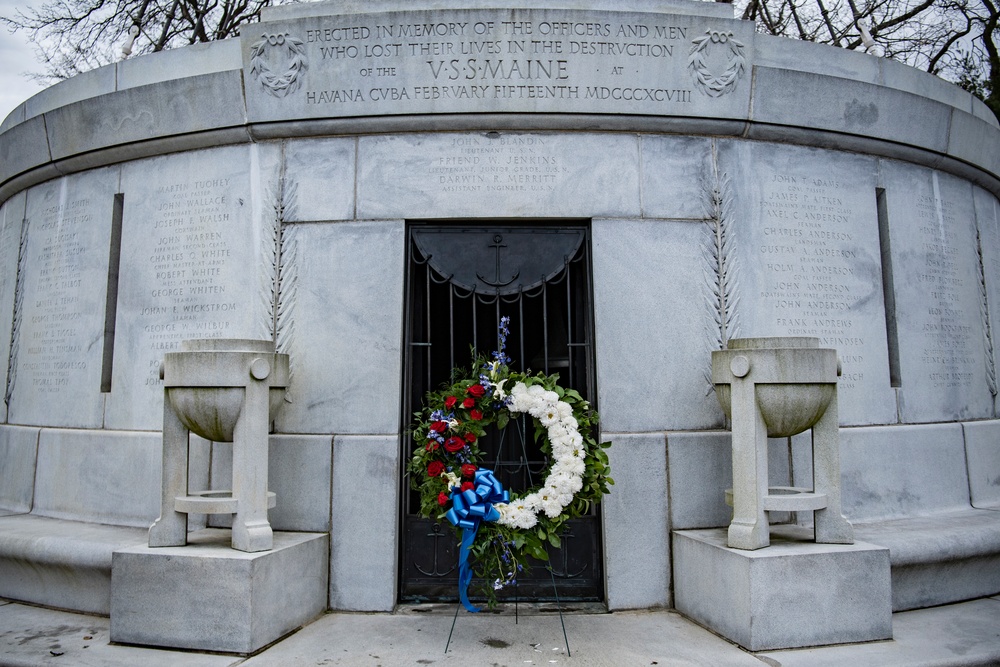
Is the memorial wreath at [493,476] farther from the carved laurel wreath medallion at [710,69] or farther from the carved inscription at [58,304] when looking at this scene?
the carved inscription at [58,304]

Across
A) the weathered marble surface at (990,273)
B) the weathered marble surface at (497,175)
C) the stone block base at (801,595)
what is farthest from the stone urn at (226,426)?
the weathered marble surface at (990,273)

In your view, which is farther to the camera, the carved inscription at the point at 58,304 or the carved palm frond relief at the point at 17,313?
the carved palm frond relief at the point at 17,313

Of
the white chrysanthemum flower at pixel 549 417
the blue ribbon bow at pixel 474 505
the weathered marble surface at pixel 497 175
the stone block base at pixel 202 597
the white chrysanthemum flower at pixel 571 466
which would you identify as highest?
the weathered marble surface at pixel 497 175

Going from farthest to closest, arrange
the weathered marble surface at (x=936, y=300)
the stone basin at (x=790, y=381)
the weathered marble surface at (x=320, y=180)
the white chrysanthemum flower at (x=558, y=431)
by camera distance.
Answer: the weathered marble surface at (x=936, y=300), the weathered marble surface at (x=320, y=180), the stone basin at (x=790, y=381), the white chrysanthemum flower at (x=558, y=431)

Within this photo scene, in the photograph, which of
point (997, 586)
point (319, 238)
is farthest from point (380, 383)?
point (997, 586)

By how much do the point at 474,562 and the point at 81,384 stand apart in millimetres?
4387

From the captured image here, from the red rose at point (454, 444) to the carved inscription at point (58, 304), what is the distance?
4.16m

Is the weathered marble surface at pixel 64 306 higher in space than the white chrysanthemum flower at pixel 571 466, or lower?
higher

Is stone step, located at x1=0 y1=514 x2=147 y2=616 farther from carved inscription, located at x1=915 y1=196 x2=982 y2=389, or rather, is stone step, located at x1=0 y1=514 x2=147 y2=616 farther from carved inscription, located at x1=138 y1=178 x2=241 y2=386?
carved inscription, located at x1=915 y1=196 x2=982 y2=389

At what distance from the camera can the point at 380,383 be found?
18.7ft

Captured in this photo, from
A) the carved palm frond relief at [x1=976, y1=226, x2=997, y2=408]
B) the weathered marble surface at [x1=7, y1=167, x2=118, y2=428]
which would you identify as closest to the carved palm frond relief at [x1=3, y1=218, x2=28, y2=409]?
the weathered marble surface at [x1=7, y1=167, x2=118, y2=428]

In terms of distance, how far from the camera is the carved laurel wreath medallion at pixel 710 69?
6.04 metres

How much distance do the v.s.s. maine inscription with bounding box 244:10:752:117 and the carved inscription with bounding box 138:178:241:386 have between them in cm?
104

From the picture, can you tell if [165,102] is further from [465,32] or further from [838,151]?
[838,151]
